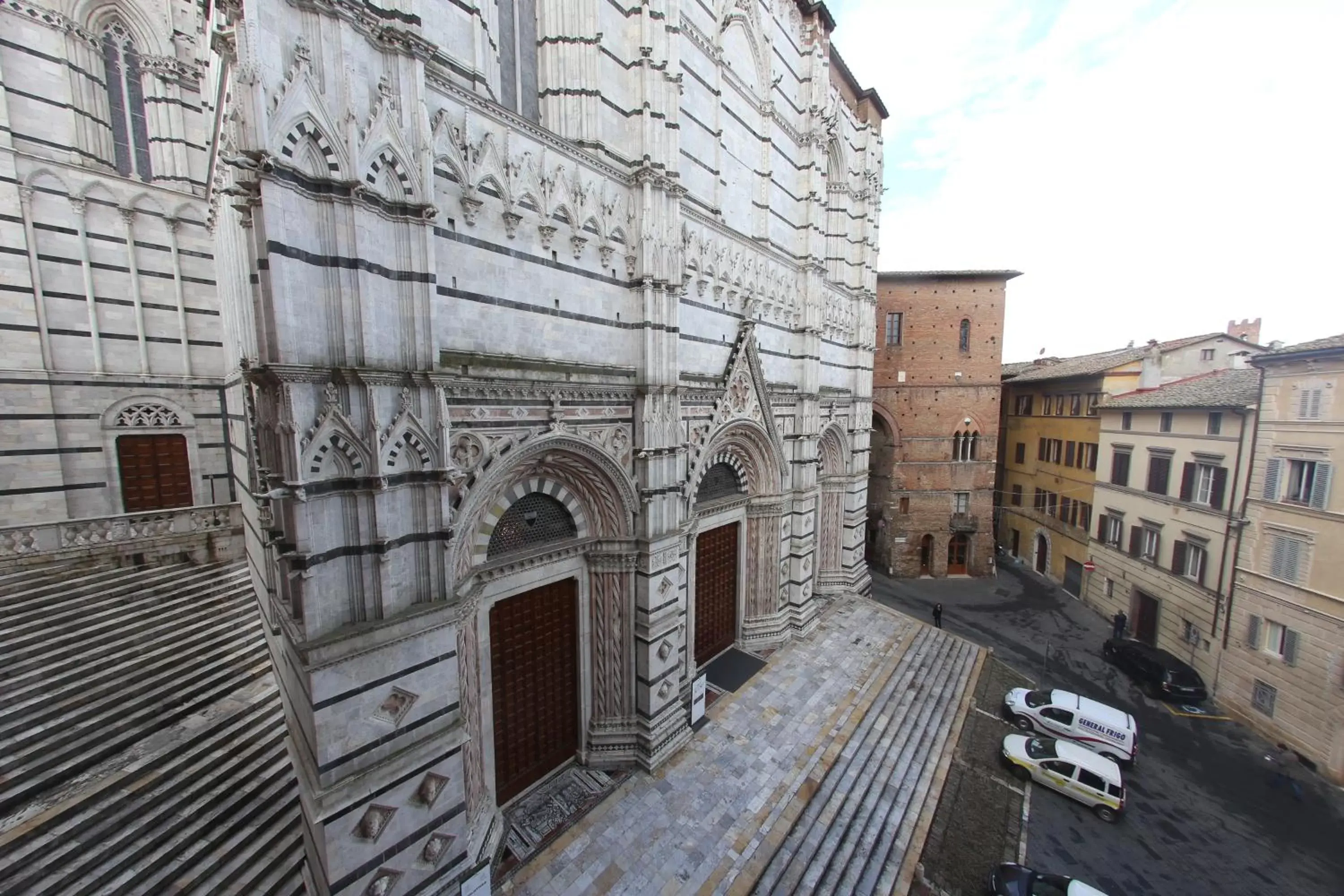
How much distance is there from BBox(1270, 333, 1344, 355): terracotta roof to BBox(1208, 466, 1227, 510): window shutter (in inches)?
149

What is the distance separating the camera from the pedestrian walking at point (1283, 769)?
437 inches

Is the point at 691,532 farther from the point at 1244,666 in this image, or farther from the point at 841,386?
the point at 1244,666

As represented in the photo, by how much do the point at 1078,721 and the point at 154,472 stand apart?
23.3 m

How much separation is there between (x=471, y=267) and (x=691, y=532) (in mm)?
6884

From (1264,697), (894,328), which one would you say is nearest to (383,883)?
(1264,697)

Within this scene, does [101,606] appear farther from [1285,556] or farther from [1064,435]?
[1064,435]

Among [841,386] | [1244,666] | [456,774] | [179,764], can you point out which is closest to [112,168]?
→ [179,764]

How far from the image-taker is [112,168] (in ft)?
34.7

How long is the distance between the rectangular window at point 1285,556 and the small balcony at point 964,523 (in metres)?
9.50

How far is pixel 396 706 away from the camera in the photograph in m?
5.46

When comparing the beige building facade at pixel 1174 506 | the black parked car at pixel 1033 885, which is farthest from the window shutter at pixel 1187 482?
the black parked car at pixel 1033 885

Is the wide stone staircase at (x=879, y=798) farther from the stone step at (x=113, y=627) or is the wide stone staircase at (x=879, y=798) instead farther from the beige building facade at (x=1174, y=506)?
the stone step at (x=113, y=627)

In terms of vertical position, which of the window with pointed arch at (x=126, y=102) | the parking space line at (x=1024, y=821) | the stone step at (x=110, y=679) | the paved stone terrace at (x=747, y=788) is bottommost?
the parking space line at (x=1024, y=821)

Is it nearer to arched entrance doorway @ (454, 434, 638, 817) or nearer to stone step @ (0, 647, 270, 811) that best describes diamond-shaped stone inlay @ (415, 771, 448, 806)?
arched entrance doorway @ (454, 434, 638, 817)
